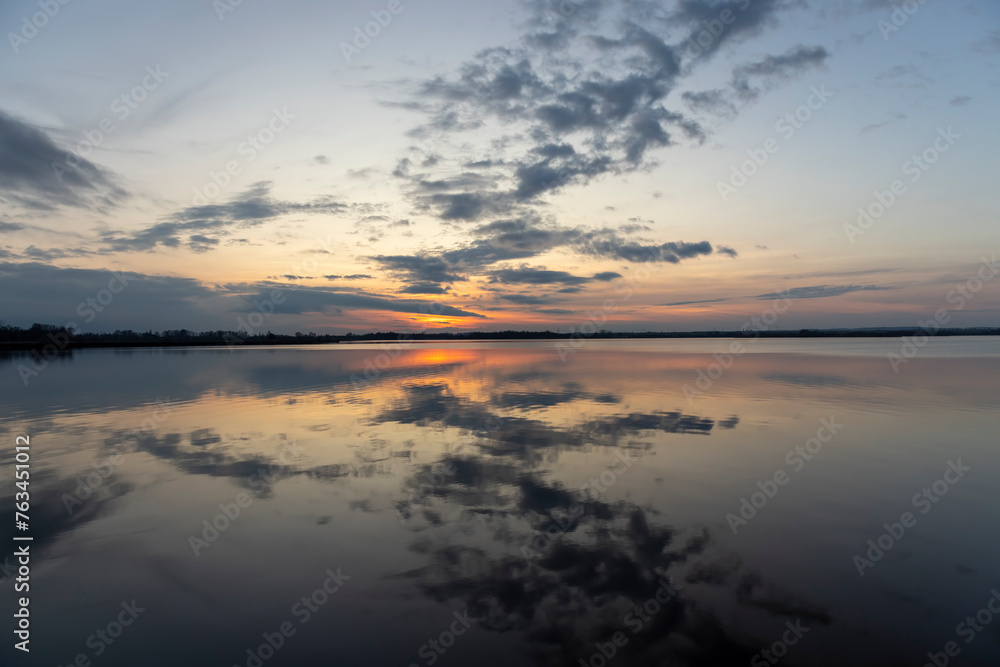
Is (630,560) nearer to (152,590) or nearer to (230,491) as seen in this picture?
(152,590)

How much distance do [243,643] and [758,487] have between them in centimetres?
858

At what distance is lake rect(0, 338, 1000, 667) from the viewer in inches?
198

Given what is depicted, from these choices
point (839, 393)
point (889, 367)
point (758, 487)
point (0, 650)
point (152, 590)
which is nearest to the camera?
point (0, 650)

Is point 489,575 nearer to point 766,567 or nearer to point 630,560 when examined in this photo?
point 630,560

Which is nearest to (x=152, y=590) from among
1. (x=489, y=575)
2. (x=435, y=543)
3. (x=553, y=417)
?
(x=435, y=543)

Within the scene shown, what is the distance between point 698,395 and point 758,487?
12.5 metres

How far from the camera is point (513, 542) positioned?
704 centimetres

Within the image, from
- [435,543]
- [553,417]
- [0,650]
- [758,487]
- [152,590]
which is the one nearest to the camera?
[0,650]

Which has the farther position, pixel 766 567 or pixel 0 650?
pixel 766 567

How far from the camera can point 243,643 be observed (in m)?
5.03

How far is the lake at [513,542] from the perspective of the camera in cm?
502

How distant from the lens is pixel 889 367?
1355 inches

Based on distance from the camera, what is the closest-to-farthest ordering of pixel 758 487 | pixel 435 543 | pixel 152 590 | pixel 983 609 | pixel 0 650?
pixel 0 650 → pixel 983 609 → pixel 152 590 → pixel 435 543 → pixel 758 487

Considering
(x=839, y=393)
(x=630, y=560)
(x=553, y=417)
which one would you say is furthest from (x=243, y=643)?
(x=839, y=393)
